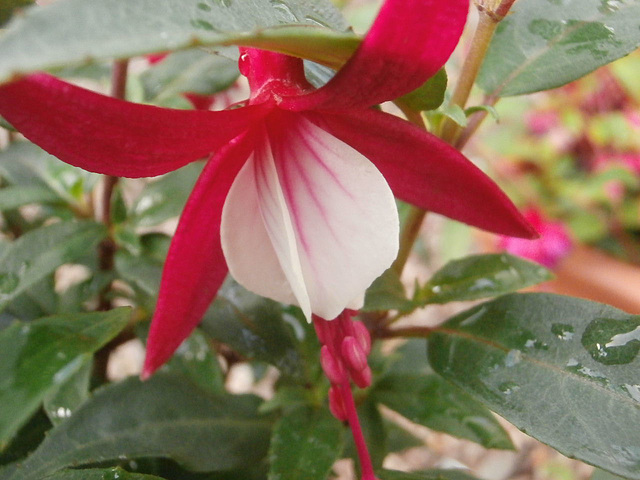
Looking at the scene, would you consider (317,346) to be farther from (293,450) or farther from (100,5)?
(100,5)

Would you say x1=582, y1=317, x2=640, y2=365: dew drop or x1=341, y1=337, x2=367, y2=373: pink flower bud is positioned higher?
x1=582, y1=317, x2=640, y2=365: dew drop

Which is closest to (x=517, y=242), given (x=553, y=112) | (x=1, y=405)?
(x=553, y=112)

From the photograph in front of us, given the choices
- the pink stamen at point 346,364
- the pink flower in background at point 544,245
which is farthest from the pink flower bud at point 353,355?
the pink flower in background at point 544,245

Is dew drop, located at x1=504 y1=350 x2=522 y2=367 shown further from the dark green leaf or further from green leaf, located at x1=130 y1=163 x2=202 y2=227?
green leaf, located at x1=130 y1=163 x2=202 y2=227

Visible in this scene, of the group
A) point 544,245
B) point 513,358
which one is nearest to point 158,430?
point 513,358

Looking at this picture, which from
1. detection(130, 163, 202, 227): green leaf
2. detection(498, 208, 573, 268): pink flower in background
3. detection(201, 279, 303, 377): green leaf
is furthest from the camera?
detection(498, 208, 573, 268): pink flower in background

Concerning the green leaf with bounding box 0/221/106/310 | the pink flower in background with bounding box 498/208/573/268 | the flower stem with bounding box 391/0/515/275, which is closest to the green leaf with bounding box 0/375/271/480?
the green leaf with bounding box 0/221/106/310

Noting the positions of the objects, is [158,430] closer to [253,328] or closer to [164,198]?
[253,328]
